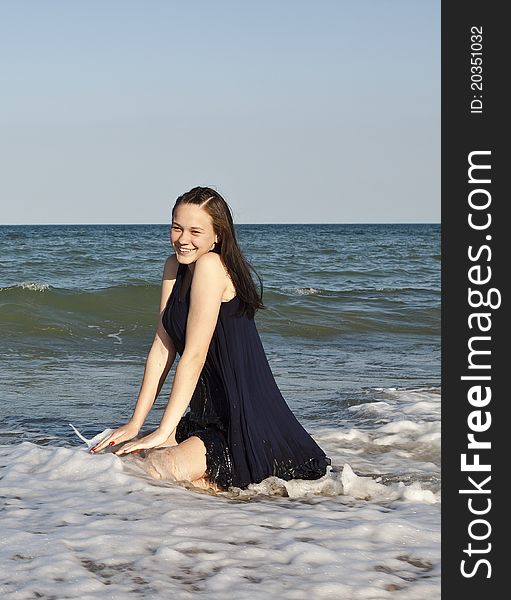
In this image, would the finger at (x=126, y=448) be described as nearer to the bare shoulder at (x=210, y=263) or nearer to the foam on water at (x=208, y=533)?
the foam on water at (x=208, y=533)

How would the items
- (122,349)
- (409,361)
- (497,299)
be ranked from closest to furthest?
(497,299), (409,361), (122,349)

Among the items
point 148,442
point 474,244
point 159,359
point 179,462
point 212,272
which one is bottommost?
point 179,462

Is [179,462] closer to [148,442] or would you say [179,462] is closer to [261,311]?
[148,442]

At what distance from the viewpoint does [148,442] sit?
186 inches

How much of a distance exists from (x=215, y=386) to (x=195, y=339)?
343 millimetres

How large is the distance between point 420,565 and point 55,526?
1489 mm

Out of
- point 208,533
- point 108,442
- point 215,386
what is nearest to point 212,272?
point 215,386

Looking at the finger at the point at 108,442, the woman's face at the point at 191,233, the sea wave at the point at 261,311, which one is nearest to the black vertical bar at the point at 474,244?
the woman's face at the point at 191,233

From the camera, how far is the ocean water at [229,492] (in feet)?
11.7

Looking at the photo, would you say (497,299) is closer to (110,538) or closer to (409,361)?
(110,538)

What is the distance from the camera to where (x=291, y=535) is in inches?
158

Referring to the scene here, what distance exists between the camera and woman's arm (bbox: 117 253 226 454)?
4699 millimetres

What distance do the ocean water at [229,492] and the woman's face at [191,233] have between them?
42.7 inches

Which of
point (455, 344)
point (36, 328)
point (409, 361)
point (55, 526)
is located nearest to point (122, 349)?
point (36, 328)
